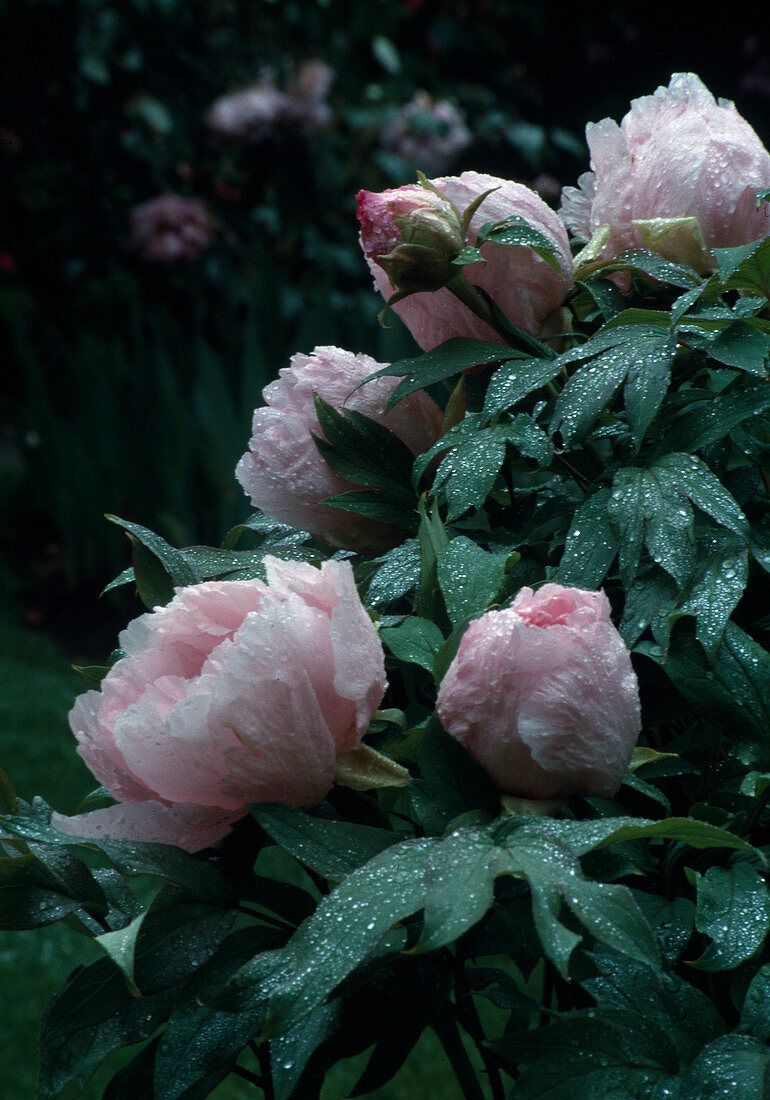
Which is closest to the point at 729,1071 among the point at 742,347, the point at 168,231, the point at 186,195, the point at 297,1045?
the point at 297,1045

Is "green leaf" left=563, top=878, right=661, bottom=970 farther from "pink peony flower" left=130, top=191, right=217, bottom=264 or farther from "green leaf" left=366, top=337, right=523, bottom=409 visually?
"pink peony flower" left=130, top=191, right=217, bottom=264

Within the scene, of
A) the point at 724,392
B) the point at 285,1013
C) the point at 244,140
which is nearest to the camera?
the point at 285,1013

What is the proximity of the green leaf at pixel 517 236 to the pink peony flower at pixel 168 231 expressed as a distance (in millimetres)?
2730

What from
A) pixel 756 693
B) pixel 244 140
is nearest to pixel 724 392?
pixel 756 693

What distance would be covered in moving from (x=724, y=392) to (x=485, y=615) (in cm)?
13

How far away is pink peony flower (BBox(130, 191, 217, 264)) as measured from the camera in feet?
9.67

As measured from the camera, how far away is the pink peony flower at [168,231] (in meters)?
2.95

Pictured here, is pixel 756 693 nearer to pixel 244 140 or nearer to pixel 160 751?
pixel 160 751

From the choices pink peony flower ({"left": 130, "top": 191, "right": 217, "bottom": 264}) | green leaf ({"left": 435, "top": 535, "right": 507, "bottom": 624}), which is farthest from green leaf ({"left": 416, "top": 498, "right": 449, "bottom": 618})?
pink peony flower ({"left": 130, "top": 191, "right": 217, "bottom": 264})

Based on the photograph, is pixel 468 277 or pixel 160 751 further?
pixel 468 277

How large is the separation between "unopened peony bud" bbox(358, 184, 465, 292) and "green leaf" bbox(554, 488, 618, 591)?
0.11 metres

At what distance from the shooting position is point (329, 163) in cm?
326

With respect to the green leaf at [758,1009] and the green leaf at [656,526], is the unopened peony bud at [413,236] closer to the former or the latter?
the green leaf at [656,526]

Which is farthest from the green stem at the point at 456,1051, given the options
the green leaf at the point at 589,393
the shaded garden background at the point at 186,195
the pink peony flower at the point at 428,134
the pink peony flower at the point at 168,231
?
the pink peony flower at the point at 428,134
